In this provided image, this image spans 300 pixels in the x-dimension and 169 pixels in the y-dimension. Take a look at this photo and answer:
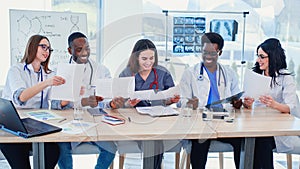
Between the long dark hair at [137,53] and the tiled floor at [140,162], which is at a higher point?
the long dark hair at [137,53]

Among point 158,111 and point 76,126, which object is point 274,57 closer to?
point 158,111

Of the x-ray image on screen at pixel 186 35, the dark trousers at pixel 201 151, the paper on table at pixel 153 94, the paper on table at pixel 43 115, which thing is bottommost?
the dark trousers at pixel 201 151

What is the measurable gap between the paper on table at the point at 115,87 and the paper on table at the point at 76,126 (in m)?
0.32

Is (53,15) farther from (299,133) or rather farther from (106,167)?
(299,133)

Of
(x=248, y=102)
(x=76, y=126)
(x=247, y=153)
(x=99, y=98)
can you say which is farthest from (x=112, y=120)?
(x=248, y=102)

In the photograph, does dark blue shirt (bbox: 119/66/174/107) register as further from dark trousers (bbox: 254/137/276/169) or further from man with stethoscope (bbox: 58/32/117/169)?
dark trousers (bbox: 254/137/276/169)

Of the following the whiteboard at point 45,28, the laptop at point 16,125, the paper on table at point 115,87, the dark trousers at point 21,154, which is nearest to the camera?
the laptop at point 16,125

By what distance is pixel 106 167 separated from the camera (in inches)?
95.0

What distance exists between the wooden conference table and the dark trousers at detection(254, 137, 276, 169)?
0.14m

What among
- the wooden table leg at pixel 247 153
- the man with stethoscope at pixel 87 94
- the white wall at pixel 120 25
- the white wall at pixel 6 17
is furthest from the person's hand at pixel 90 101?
the white wall at pixel 6 17

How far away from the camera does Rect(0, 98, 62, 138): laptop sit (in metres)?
1.78

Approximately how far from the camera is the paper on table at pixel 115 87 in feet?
7.47

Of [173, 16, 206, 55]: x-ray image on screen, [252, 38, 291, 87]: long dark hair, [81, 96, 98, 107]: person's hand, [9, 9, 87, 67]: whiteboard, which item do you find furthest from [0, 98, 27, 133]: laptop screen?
[173, 16, 206, 55]: x-ray image on screen

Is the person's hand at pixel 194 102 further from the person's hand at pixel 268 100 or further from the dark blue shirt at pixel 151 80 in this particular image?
the person's hand at pixel 268 100
